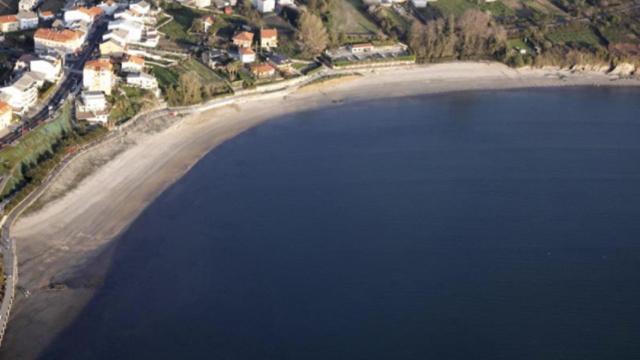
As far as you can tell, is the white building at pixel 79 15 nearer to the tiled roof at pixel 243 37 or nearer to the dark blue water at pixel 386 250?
the tiled roof at pixel 243 37

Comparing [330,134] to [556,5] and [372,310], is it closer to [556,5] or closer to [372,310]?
[372,310]

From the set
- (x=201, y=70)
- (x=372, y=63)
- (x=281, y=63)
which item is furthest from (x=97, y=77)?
(x=372, y=63)

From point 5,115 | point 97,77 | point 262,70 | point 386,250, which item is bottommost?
point 386,250

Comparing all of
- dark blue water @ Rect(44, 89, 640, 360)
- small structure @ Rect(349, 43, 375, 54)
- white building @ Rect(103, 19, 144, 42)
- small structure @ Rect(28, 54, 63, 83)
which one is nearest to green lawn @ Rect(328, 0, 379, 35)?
small structure @ Rect(349, 43, 375, 54)

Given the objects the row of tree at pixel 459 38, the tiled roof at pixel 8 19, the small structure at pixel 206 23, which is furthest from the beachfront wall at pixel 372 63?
the tiled roof at pixel 8 19

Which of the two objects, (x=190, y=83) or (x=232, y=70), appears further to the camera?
(x=232, y=70)

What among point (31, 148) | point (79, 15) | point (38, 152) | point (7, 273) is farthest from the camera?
point (79, 15)

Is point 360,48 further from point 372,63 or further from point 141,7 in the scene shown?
point 141,7
